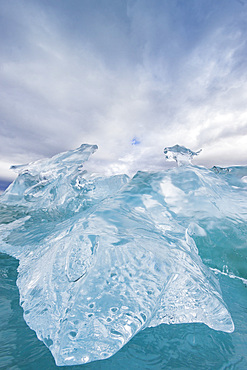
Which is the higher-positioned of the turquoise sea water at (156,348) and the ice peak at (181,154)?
the ice peak at (181,154)

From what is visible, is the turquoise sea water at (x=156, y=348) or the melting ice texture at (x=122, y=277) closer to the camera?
the turquoise sea water at (x=156, y=348)

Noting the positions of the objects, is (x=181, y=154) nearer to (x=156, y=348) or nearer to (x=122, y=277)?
(x=122, y=277)

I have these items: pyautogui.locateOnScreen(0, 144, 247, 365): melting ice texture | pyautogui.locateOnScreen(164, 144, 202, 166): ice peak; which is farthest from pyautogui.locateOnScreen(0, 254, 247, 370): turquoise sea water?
pyautogui.locateOnScreen(164, 144, 202, 166): ice peak

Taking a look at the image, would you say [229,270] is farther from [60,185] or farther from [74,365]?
[60,185]

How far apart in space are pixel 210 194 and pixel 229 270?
1596mm

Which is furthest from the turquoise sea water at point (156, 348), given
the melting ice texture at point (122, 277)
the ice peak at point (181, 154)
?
the ice peak at point (181, 154)

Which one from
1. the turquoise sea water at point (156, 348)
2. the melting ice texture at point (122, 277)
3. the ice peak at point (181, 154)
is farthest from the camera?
the ice peak at point (181, 154)

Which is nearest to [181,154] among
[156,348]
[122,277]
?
[122,277]

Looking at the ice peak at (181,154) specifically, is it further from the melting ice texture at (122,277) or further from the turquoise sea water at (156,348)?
the turquoise sea water at (156,348)

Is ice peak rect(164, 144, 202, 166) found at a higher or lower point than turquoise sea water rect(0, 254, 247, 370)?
higher

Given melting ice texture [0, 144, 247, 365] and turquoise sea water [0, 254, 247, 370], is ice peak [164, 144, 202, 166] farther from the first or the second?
turquoise sea water [0, 254, 247, 370]

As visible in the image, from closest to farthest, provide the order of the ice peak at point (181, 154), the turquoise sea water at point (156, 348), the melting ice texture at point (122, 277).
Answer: the turquoise sea water at point (156, 348)
the melting ice texture at point (122, 277)
the ice peak at point (181, 154)

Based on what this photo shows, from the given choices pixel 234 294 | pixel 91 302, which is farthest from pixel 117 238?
pixel 234 294

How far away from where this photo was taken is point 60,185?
7758 millimetres
